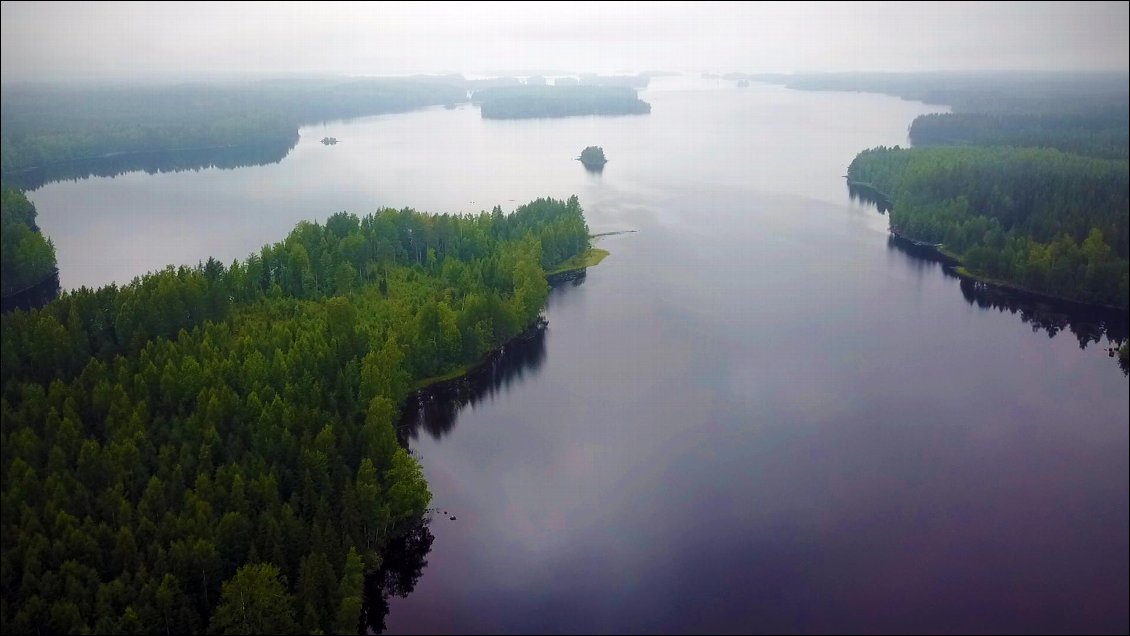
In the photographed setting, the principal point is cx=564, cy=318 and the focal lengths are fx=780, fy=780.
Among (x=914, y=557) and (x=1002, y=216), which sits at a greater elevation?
Result: (x=1002, y=216)

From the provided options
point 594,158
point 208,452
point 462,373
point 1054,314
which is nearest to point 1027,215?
point 1054,314

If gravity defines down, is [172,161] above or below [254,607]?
above

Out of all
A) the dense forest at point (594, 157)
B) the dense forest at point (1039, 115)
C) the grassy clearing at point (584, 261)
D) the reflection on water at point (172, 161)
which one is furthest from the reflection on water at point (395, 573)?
the dense forest at point (594, 157)

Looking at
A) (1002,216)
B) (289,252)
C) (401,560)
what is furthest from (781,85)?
(401,560)

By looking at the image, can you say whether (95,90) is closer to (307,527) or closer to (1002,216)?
(307,527)

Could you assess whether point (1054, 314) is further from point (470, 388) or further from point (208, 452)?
point (208, 452)
